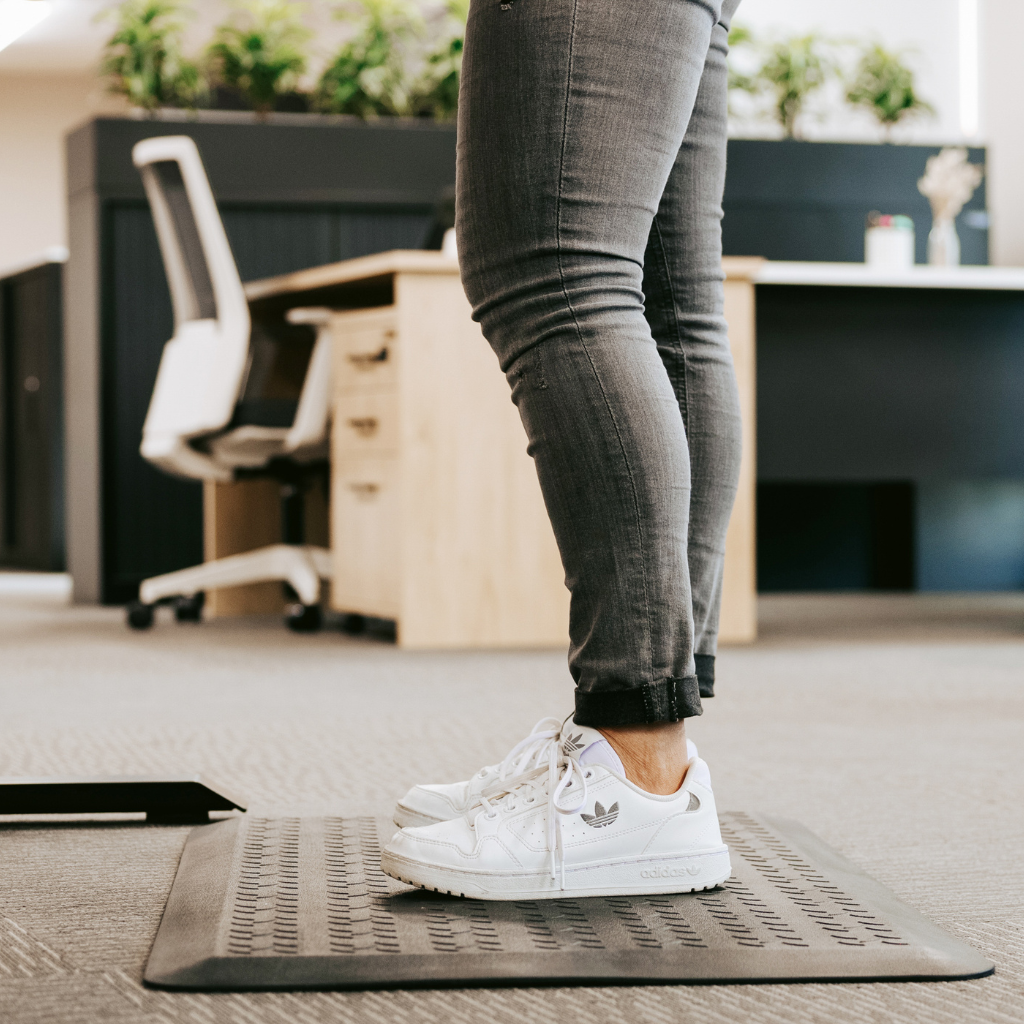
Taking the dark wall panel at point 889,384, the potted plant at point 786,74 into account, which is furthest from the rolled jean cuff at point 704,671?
the potted plant at point 786,74

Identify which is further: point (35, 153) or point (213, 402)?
point (35, 153)

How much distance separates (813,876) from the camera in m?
0.87

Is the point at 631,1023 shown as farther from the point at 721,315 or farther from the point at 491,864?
the point at 721,315

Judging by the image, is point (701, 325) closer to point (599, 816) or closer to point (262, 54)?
point (599, 816)

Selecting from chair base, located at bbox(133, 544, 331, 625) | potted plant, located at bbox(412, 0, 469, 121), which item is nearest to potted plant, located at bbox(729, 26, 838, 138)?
potted plant, located at bbox(412, 0, 469, 121)

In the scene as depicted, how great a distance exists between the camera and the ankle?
793mm

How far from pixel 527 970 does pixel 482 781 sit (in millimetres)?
213

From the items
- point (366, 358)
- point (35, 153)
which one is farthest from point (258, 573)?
point (35, 153)

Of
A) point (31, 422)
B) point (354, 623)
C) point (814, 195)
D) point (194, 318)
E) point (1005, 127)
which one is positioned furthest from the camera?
point (31, 422)

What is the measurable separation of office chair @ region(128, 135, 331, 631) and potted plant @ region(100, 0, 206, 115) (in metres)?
0.93

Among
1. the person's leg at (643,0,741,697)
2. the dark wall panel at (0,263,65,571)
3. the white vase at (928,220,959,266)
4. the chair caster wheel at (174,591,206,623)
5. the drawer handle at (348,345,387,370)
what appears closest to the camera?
the person's leg at (643,0,741,697)

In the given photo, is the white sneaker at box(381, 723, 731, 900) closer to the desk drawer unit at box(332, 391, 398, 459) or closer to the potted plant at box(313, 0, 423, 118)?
the desk drawer unit at box(332, 391, 398, 459)

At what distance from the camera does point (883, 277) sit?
2773 millimetres

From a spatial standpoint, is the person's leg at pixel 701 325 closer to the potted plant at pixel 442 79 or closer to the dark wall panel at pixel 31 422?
the potted plant at pixel 442 79
